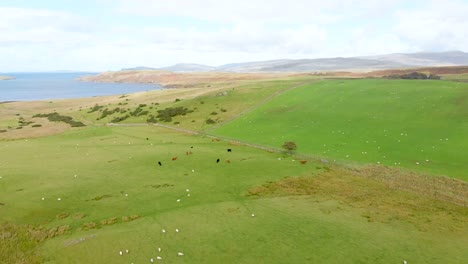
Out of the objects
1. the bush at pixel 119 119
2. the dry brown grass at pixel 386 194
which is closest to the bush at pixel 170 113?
the bush at pixel 119 119

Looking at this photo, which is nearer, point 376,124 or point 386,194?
point 386,194

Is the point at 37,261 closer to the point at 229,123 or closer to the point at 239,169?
the point at 239,169

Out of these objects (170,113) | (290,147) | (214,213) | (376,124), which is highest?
(170,113)

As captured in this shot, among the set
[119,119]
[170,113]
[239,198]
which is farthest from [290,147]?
[119,119]

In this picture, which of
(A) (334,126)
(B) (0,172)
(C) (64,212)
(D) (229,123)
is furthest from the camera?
(D) (229,123)

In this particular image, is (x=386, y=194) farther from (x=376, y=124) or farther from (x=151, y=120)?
(x=151, y=120)

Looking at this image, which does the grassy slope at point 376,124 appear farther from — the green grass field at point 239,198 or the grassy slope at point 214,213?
the grassy slope at point 214,213

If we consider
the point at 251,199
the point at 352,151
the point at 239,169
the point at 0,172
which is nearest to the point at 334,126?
the point at 352,151
